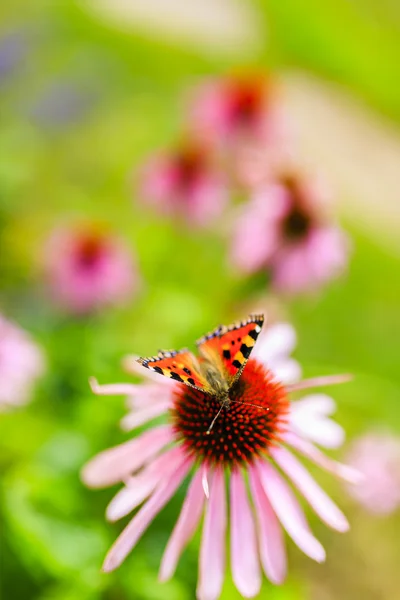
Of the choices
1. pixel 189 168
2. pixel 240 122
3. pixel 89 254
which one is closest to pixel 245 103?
pixel 240 122

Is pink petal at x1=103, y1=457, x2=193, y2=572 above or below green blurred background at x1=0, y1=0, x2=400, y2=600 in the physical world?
below

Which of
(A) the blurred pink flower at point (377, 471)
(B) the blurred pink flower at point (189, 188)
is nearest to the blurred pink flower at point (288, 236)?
(B) the blurred pink flower at point (189, 188)

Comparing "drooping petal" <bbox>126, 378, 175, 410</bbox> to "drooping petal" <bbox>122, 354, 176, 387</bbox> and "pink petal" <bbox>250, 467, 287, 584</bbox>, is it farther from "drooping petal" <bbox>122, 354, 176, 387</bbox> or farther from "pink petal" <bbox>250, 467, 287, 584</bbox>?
"pink petal" <bbox>250, 467, 287, 584</bbox>

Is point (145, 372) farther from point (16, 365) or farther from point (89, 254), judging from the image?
point (89, 254)

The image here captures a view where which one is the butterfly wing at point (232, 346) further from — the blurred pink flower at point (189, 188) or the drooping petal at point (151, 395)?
the blurred pink flower at point (189, 188)

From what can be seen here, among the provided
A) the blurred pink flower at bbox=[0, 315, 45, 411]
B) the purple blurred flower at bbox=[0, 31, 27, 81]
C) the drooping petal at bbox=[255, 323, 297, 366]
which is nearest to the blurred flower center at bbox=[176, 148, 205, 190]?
the blurred pink flower at bbox=[0, 315, 45, 411]
